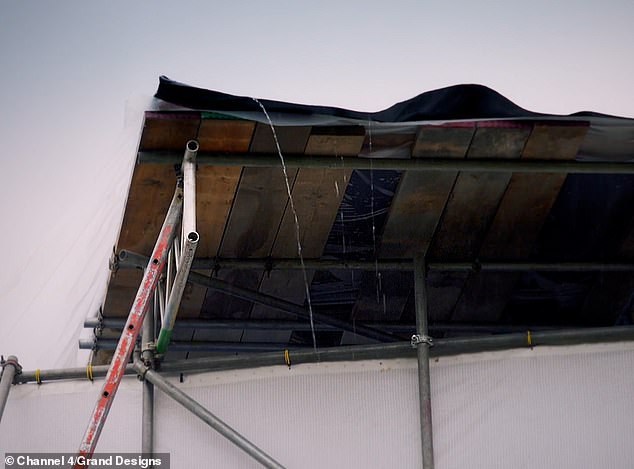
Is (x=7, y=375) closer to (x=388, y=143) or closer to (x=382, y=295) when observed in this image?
(x=382, y=295)

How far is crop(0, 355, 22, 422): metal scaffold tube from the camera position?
8.28 metres

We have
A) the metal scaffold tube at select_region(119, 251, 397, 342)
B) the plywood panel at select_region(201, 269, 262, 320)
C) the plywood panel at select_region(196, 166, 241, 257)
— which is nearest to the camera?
the plywood panel at select_region(196, 166, 241, 257)

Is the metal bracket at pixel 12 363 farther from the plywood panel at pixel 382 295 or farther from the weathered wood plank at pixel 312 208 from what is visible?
the plywood panel at pixel 382 295

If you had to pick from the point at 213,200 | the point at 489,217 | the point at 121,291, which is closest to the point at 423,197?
the point at 489,217

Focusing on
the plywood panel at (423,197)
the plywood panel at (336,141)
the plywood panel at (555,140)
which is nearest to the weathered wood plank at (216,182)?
the plywood panel at (336,141)

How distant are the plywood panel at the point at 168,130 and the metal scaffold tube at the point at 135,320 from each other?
28 cm

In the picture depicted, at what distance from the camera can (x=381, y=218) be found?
8.52 metres

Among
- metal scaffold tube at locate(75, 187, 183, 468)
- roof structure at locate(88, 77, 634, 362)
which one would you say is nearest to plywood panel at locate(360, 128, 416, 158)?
roof structure at locate(88, 77, 634, 362)

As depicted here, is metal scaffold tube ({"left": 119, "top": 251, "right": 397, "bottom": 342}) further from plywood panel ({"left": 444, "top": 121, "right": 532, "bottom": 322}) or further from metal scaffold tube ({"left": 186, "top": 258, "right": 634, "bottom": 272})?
plywood panel ({"left": 444, "top": 121, "right": 532, "bottom": 322})

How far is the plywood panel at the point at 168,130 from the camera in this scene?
→ 283 inches

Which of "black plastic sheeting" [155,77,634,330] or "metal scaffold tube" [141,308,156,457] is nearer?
"black plastic sheeting" [155,77,634,330]

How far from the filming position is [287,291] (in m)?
9.30

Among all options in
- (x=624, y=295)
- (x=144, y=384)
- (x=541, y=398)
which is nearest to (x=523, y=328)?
(x=624, y=295)

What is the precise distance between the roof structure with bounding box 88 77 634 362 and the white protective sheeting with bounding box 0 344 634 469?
811 mm
